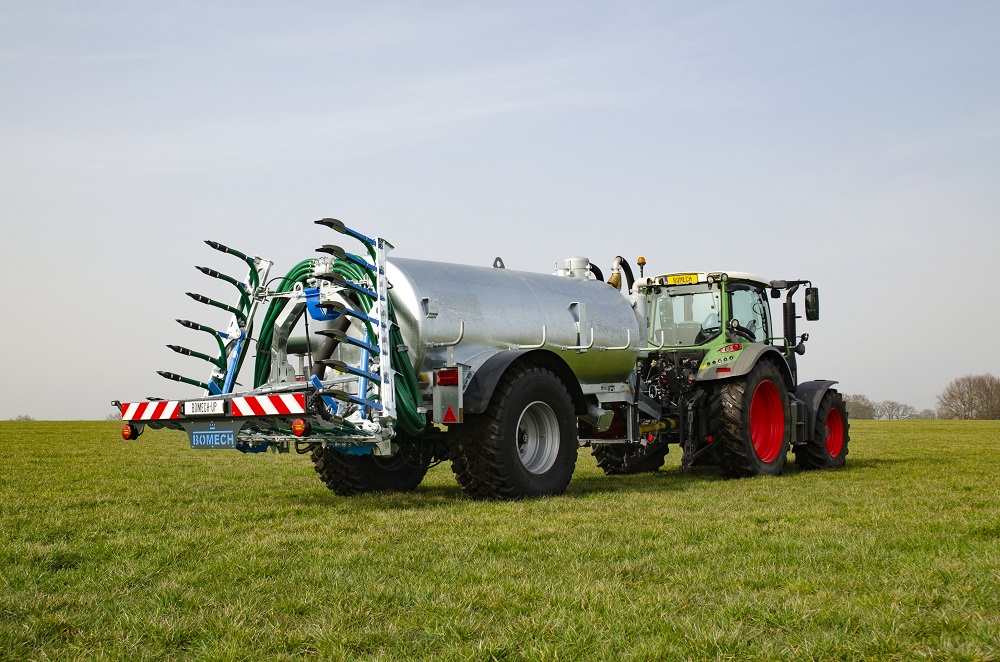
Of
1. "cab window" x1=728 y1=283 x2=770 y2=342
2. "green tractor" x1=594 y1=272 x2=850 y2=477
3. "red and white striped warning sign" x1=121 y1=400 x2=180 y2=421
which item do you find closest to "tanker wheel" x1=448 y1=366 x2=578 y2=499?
"green tractor" x1=594 y1=272 x2=850 y2=477

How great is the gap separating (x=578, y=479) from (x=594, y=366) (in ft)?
7.25

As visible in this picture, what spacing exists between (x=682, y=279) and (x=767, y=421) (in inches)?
86.5

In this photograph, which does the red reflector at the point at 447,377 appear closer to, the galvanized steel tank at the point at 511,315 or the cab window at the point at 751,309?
the galvanized steel tank at the point at 511,315

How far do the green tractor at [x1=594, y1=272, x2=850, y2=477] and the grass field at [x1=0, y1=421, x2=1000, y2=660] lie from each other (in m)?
2.05

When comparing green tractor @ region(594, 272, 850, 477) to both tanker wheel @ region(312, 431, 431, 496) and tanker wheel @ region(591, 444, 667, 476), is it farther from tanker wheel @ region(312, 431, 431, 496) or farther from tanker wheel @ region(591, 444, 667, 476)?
tanker wheel @ region(312, 431, 431, 496)

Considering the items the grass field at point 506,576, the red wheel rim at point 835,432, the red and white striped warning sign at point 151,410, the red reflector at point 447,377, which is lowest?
the grass field at point 506,576

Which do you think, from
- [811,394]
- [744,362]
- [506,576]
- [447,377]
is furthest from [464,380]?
[811,394]

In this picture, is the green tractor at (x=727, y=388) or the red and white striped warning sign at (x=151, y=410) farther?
the green tractor at (x=727, y=388)

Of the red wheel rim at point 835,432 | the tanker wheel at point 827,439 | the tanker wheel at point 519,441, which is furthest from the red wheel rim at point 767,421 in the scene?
the tanker wheel at point 519,441

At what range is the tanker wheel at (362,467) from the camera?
32.8 feet

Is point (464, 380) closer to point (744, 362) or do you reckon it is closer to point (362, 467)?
point (362, 467)

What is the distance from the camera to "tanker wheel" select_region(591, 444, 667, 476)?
42.7 feet

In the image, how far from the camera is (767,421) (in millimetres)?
12602

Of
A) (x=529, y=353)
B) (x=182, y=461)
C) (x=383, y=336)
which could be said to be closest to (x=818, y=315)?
(x=529, y=353)
